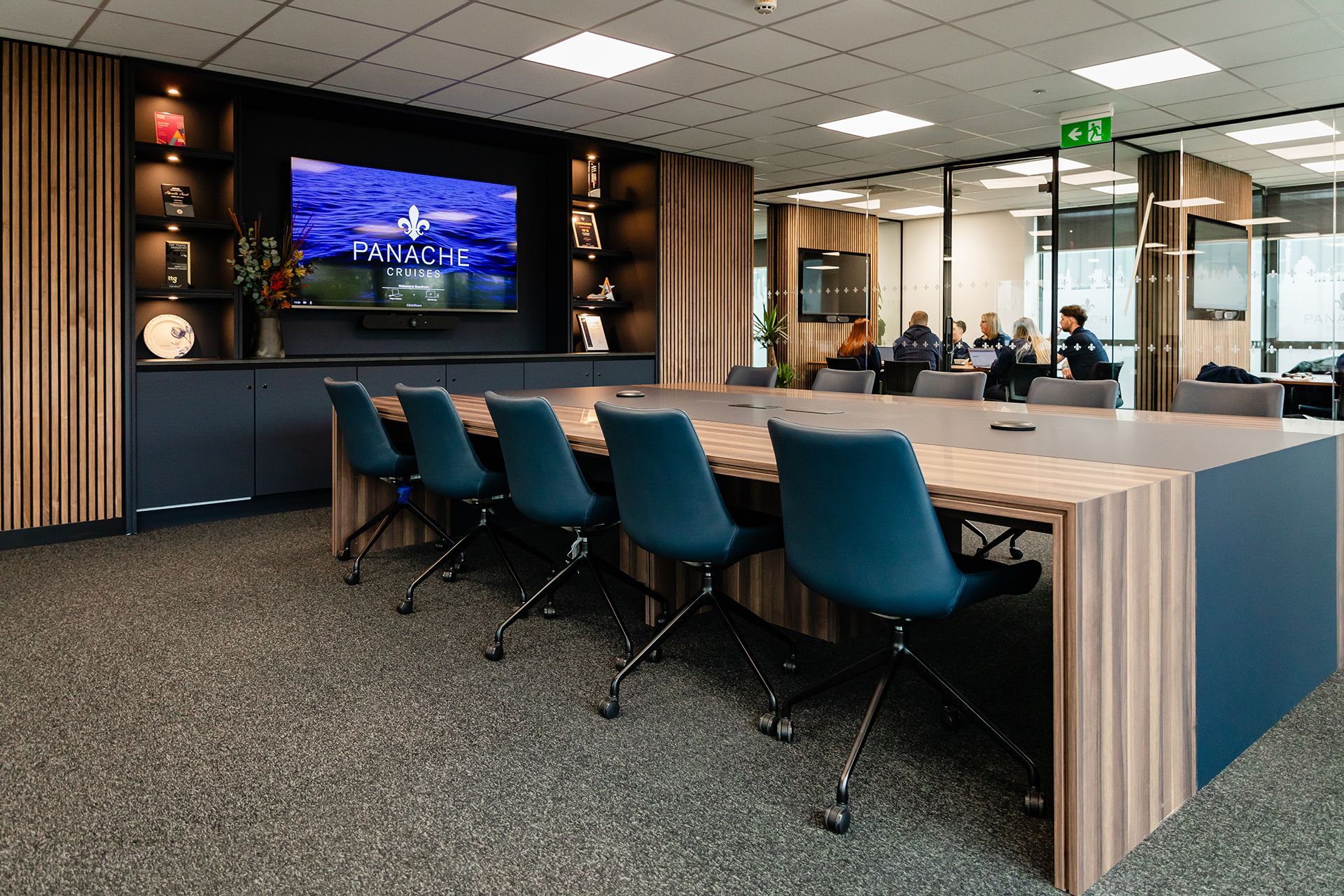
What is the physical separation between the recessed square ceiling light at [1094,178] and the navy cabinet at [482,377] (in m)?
5.14

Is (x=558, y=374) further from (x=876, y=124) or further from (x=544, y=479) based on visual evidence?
(x=544, y=479)

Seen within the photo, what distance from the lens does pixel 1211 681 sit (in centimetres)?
236

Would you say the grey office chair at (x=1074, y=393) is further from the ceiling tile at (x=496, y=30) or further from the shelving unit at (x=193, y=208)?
the shelving unit at (x=193, y=208)

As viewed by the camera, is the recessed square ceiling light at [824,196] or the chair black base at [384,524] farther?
the recessed square ceiling light at [824,196]

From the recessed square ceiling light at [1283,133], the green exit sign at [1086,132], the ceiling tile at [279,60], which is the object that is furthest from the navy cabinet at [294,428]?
the recessed square ceiling light at [1283,133]

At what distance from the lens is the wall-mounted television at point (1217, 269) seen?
780 centimetres

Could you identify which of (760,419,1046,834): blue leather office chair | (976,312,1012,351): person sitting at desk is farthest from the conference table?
(976,312,1012,351): person sitting at desk

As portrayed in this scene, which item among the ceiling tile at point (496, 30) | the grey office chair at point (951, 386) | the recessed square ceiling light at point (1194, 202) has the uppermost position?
the ceiling tile at point (496, 30)

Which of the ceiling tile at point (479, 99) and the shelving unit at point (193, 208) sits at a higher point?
the ceiling tile at point (479, 99)

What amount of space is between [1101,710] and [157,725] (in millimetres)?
2546

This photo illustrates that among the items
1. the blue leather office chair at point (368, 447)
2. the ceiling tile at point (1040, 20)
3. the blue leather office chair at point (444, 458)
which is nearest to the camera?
the blue leather office chair at point (444, 458)

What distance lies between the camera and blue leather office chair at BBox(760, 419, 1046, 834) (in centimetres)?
216

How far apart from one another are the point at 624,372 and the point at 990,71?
146 inches

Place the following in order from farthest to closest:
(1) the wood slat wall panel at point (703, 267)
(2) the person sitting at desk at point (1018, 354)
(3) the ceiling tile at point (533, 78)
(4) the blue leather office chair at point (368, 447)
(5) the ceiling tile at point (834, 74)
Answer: (2) the person sitting at desk at point (1018, 354) < (1) the wood slat wall panel at point (703, 267) < (3) the ceiling tile at point (533, 78) < (5) the ceiling tile at point (834, 74) < (4) the blue leather office chair at point (368, 447)
